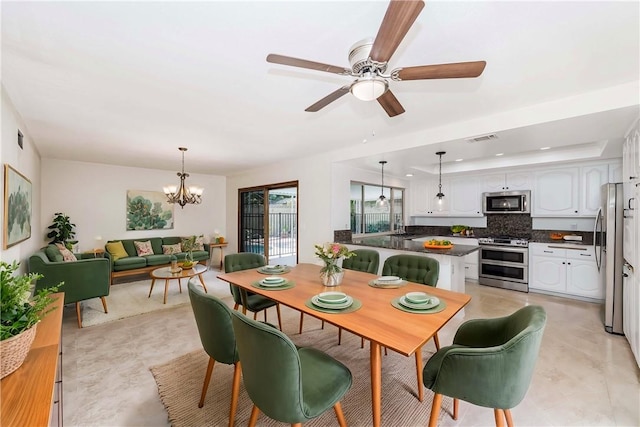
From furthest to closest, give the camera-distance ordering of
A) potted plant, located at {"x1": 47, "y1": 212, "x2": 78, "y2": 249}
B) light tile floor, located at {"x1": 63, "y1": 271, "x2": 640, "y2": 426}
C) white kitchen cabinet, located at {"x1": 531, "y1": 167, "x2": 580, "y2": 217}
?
potted plant, located at {"x1": 47, "y1": 212, "x2": 78, "y2": 249} → white kitchen cabinet, located at {"x1": 531, "y1": 167, "x2": 580, "y2": 217} → light tile floor, located at {"x1": 63, "y1": 271, "x2": 640, "y2": 426}

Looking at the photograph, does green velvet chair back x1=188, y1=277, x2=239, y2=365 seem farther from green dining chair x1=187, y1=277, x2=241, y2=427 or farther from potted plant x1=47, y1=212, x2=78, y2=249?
potted plant x1=47, y1=212, x2=78, y2=249

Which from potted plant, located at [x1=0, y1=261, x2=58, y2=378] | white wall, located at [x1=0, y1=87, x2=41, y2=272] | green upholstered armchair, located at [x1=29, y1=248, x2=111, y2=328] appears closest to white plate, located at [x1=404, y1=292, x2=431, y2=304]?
potted plant, located at [x1=0, y1=261, x2=58, y2=378]

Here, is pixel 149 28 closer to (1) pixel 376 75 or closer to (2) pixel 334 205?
(1) pixel 376 75

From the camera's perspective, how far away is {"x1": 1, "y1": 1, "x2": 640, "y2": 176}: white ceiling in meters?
1.39

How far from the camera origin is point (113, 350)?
2666mm

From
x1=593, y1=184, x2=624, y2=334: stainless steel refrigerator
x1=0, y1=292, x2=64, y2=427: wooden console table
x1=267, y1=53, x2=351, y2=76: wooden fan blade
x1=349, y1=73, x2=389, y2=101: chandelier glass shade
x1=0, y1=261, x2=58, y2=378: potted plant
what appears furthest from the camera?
x1=593, y1=184, x2=624, y2=334: stainless steel refrigerator

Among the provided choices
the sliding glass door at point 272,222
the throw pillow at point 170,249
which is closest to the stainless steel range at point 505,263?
the sliding glass door at point 272,222

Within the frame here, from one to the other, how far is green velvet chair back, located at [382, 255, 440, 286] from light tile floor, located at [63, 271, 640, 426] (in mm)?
846

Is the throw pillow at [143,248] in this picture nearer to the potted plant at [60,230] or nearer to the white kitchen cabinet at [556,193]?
the potted plant at [60,230]

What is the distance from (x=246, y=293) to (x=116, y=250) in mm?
4319

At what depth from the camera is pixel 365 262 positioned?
124 inches

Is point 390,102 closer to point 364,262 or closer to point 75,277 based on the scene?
point 364,262

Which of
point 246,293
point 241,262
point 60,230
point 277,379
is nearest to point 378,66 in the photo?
point 277,379

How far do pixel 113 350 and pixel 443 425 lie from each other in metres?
3.01
